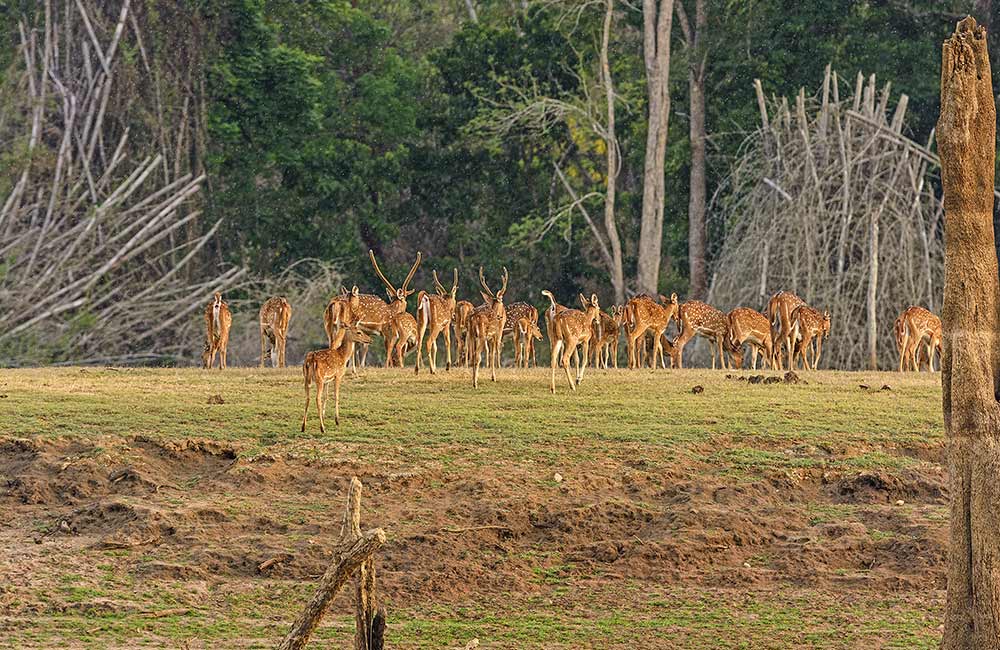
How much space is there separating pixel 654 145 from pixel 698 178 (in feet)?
5.27

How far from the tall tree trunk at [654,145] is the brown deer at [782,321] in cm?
1022

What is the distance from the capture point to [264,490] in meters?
13.0

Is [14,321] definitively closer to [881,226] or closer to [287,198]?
[287,198]

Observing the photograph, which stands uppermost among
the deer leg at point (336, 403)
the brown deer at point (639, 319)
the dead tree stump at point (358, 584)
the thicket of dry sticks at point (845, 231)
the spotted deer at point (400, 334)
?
the thicket of dry sticks at point (845, 231)

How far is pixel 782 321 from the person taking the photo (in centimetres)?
2081

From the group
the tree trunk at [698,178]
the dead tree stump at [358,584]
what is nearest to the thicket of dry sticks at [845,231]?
the tree trunk at [698,178]

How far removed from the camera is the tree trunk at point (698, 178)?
107 ft

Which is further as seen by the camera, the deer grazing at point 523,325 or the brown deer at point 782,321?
the brown deer at point 782,321

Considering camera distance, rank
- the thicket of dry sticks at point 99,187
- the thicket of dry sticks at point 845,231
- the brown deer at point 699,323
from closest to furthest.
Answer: the brown deer at point 699,323 < the thicket of dry sticks at point 99,187 < the thicket of dry sticks at point 845,231

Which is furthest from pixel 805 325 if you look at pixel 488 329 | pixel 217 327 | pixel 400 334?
pixel 217 327

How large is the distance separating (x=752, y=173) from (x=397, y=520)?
60.3 ft

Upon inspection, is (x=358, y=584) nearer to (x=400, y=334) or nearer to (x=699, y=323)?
(x=400, y=334)

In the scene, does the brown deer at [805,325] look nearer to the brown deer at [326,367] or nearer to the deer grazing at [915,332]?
the deer grazing at [915,332]

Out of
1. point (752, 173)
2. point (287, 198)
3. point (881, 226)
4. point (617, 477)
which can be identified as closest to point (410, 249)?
point (287, 198)
